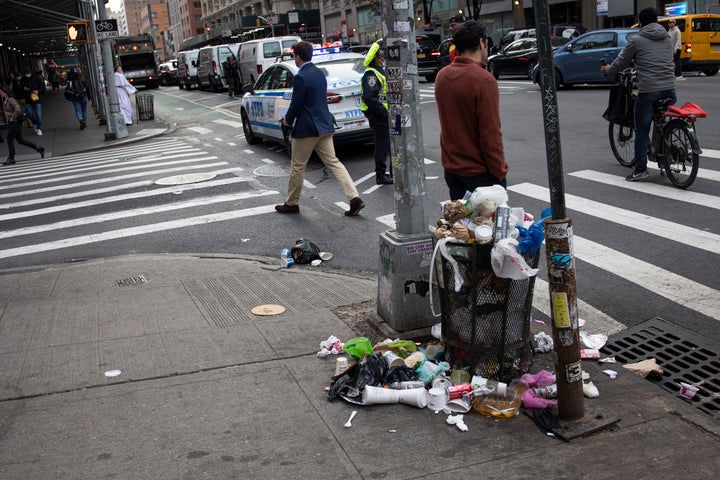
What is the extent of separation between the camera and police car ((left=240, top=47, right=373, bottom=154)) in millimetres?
12961

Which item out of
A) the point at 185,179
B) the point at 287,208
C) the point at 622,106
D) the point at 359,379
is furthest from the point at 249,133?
the point at 359,379

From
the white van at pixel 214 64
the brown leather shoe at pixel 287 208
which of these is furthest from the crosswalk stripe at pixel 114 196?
the white van at pixel 214 64

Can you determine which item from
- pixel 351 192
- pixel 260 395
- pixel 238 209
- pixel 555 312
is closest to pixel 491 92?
pixel 555 312

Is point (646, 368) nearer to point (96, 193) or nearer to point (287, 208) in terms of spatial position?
point (287, 208)

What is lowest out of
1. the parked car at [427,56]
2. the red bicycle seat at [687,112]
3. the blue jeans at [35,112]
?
the red bicycle seat at [687,112]

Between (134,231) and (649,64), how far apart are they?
6733mm

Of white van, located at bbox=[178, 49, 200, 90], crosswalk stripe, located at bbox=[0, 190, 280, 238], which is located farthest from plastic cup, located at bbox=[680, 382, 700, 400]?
white van, located at bbox=[178, 49, 200, 90]

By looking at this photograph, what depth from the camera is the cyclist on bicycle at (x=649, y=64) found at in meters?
9.08

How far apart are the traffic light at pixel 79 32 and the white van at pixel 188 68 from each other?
84.6 feet

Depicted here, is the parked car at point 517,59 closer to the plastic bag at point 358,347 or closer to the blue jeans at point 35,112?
the blue jeans at point 35,112

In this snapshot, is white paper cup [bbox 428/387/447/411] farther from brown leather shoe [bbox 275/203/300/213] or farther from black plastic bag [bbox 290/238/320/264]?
brown leather shoe [bbox 275/203/300/213]

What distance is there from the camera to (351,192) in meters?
9.34

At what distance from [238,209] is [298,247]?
295 cm

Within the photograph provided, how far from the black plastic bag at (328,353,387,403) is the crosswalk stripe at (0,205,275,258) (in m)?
5.58
